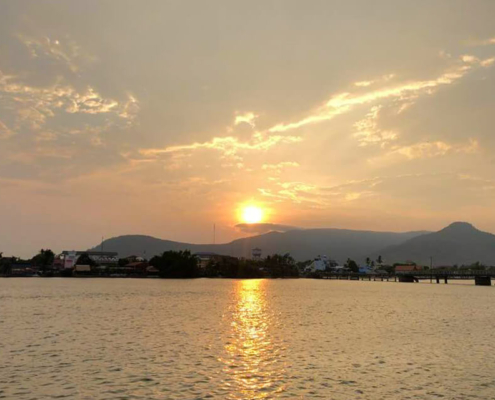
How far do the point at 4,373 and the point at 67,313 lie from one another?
47634 mm

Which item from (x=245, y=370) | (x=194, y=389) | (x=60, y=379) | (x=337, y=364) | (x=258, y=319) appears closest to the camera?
(x=194, y=389)

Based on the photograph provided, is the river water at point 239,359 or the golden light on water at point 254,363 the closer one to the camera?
the river water at point 239,359

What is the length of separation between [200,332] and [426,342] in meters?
27.2

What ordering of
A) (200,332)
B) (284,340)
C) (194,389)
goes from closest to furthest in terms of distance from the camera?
(194,389) < (284,340) < (200,332)

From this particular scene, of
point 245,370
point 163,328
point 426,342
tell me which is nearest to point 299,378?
point 245,370

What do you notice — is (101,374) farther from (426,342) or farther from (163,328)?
(426,342)

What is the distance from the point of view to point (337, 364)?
1496 inches

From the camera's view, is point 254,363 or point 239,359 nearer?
point 254,363

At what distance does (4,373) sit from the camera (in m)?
32.7

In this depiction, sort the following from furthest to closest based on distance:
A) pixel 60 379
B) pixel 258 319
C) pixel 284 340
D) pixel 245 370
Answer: pixel 258 319, pixel 284 340, pixel 245 370, pixel 60 379

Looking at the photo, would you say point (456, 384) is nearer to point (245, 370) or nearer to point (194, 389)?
point (245, 370)

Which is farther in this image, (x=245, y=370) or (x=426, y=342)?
(x=426, y=342)

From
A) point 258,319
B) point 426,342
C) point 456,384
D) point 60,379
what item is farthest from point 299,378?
point 258,319

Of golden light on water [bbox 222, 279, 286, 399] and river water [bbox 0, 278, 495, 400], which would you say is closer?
river water [bbox 0, 278, 495, 400]
